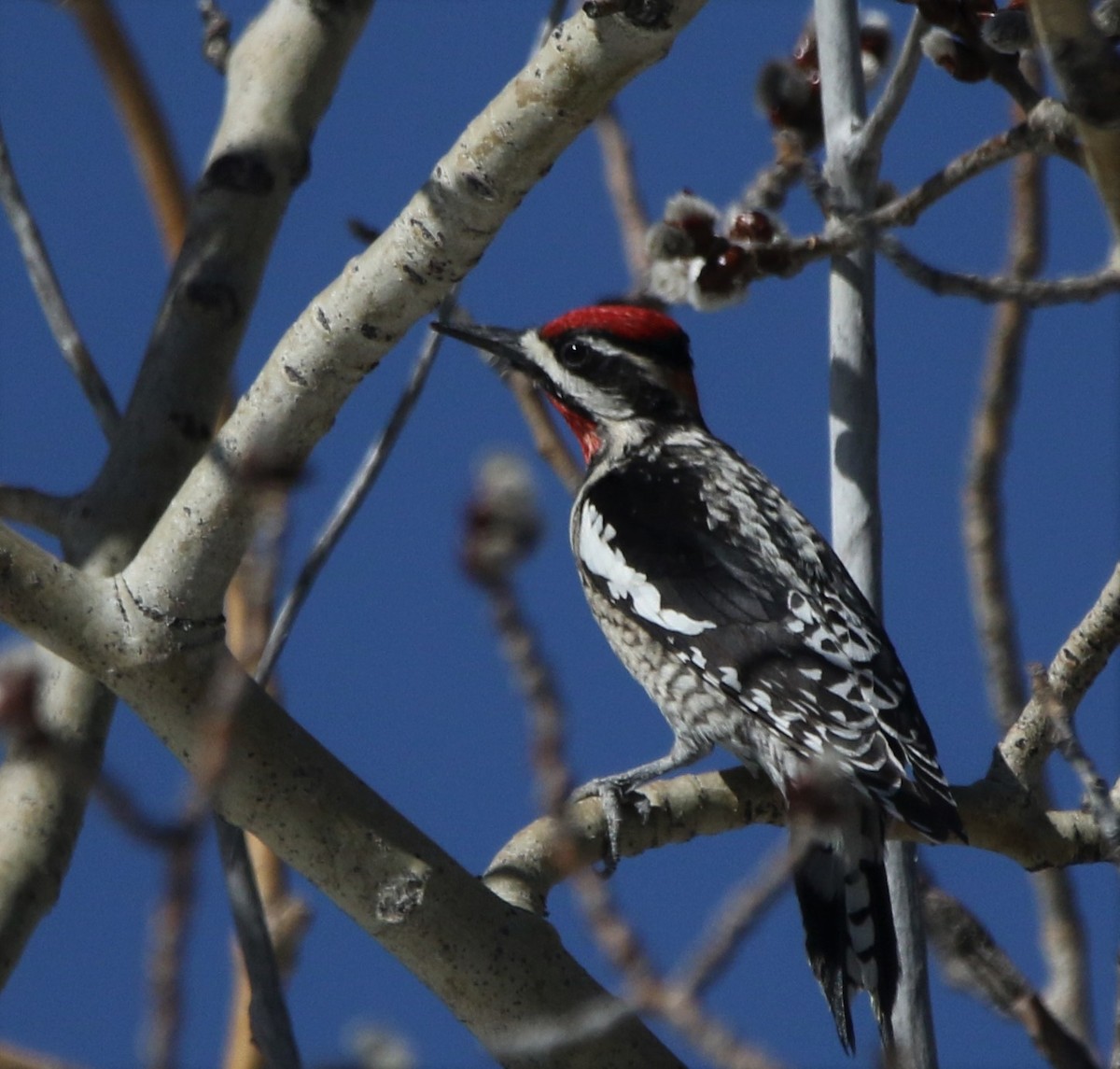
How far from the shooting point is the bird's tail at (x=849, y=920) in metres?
3.05

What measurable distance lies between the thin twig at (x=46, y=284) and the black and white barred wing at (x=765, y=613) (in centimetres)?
126

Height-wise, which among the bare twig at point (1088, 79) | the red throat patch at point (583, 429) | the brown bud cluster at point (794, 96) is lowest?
the bare twig at point (1088, 79)

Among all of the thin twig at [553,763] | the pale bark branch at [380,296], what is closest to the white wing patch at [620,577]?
the pale bark branch at [380,296]

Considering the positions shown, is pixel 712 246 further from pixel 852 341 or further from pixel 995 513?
pixel 995 513

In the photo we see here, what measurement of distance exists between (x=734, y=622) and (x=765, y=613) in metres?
0.07

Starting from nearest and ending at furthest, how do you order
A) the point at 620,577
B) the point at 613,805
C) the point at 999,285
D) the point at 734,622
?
the point at 999,285
the point at 613,805
the point at 734,622
the point at 620,577

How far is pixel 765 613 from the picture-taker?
362 centimetres

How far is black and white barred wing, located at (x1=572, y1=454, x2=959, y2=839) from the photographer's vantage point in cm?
325

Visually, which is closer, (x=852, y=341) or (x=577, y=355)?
(x=852, y=341)

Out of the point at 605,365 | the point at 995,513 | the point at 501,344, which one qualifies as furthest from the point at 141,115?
the point at 995,513

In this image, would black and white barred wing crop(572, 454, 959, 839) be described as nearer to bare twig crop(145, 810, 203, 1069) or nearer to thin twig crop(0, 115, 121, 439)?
thin twig crop(0, 115, 121, 439)

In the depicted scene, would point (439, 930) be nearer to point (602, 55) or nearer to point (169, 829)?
point (169, 829)

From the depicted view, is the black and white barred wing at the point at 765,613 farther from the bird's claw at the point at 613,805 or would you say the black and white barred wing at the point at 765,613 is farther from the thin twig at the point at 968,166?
the thin twig at the point at 968,166

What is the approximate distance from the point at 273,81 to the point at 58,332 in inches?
30.7
